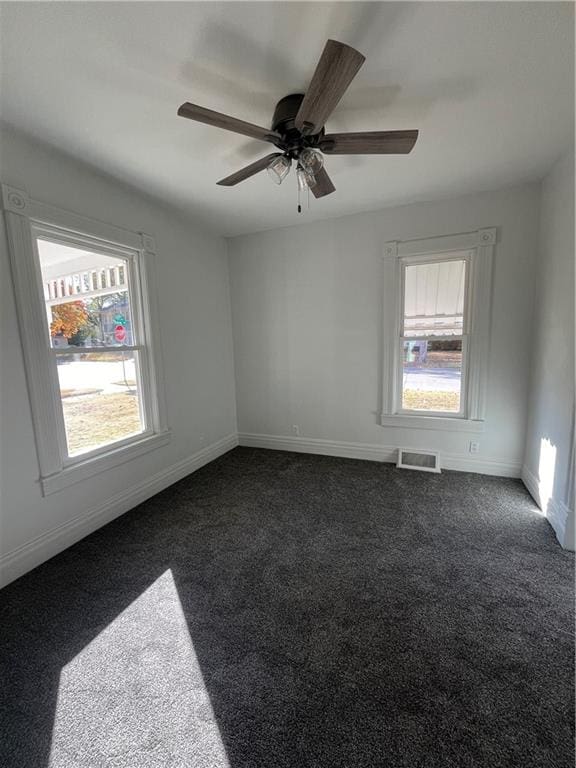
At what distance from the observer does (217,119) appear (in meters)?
1.45

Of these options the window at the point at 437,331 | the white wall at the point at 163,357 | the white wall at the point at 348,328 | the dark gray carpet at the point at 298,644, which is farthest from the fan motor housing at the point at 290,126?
the dark gray carpet at the point at 298,644

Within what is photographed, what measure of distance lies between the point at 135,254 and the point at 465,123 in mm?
2627

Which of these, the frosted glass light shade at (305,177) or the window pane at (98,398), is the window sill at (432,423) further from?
the window pane at (98,398)

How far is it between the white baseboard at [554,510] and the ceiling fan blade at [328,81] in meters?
2.75

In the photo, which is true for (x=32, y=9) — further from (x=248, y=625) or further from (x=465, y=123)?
(x=248, y=625)

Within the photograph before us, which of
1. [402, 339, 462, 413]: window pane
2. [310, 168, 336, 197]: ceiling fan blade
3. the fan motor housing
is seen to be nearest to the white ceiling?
the fan motor housing

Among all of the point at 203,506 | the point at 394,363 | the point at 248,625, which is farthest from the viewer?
the point at 394,363

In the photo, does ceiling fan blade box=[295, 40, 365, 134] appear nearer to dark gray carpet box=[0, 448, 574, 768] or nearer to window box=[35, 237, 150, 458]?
window box=[35, 237, 150, 458]

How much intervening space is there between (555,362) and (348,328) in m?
1.85

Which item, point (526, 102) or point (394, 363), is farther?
point (394, 363)

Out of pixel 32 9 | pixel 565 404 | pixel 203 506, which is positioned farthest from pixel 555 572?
pixel 32 9

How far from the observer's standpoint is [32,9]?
4.07 ft

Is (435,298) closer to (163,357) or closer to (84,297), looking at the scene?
(163,357)

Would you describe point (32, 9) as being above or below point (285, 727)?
above
